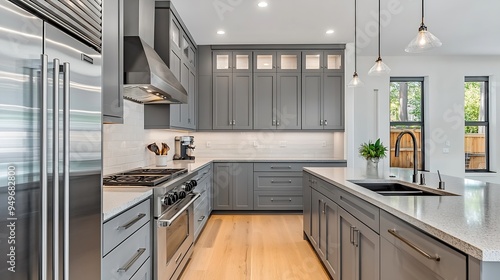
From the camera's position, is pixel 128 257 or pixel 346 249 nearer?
Result: pixel 128 257

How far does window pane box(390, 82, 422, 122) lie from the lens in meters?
5.90

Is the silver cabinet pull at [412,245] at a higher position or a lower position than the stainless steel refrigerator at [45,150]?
lower

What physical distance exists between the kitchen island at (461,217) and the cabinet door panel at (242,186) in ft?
9.62

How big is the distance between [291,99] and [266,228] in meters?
2.22

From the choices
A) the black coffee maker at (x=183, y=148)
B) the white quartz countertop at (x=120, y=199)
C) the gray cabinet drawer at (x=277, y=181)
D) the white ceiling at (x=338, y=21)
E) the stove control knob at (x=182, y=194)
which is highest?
the white ceiling at (x=338, y=21)

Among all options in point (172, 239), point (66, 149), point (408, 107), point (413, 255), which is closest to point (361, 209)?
point (413, 255)

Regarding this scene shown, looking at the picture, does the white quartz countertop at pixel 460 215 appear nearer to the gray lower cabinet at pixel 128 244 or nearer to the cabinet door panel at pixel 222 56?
the gray lower cabinet at pixel 128 244

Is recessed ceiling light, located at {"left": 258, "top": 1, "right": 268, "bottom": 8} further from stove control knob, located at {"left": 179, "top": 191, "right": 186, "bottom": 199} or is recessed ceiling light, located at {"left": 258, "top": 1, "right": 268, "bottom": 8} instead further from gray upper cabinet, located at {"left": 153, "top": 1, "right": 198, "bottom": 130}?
stove control knob, located at {"left": 179, "top": 191, "right": 186, "bottom": 199}

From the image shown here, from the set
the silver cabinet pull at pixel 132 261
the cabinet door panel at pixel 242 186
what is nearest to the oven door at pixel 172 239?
the silver cabinet pull at pixel 132 261

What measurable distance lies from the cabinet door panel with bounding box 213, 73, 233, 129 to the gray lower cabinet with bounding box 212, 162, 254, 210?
765 mm

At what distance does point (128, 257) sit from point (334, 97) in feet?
14.2

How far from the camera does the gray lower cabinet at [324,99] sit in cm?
518

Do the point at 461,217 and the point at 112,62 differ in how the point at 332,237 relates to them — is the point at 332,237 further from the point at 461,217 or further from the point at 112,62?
the point at 112,62

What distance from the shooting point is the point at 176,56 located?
3766 millimetres
